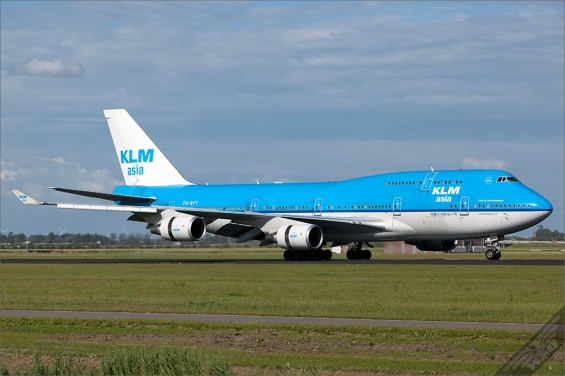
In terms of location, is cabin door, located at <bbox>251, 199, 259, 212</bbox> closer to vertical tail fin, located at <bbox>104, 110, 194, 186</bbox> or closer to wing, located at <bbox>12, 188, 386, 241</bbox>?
wing, located at <bbox>12, 188, 386, 241</bbox>

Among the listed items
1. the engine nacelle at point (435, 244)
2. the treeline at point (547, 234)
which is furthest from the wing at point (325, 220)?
the treeline at point (547, 234)

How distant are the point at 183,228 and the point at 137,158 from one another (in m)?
16.6

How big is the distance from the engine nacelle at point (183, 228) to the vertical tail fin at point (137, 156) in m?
12.6

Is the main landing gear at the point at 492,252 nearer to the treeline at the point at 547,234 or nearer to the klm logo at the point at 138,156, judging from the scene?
the klm logo at the point at 138,156

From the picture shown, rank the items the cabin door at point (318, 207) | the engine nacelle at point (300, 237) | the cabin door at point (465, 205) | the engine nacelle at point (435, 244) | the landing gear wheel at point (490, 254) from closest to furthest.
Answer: the cabin door at point (465, 205) → the engine nacelle at point (300, 237) → the landing gear wheel at point (490, 254) → the cabin door at point (318, 207) → the engine nacelle at point (435, 244)

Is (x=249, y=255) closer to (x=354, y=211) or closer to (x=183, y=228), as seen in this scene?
(x=354, y=211)

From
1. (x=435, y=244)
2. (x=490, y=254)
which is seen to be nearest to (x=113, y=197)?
(x=435, y=244)

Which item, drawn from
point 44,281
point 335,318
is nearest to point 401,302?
point 335,318

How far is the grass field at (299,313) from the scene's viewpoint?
19.0m

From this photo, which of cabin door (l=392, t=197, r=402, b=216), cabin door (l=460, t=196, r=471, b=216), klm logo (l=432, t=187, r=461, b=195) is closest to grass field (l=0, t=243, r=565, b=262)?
cabin door (l=392, t=197, r=402, b=216)

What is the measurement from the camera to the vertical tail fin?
68750mm

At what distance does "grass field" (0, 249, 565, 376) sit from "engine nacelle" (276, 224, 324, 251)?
34.1 feet

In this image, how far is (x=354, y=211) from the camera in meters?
57.2

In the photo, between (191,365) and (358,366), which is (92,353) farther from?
(358,366)
